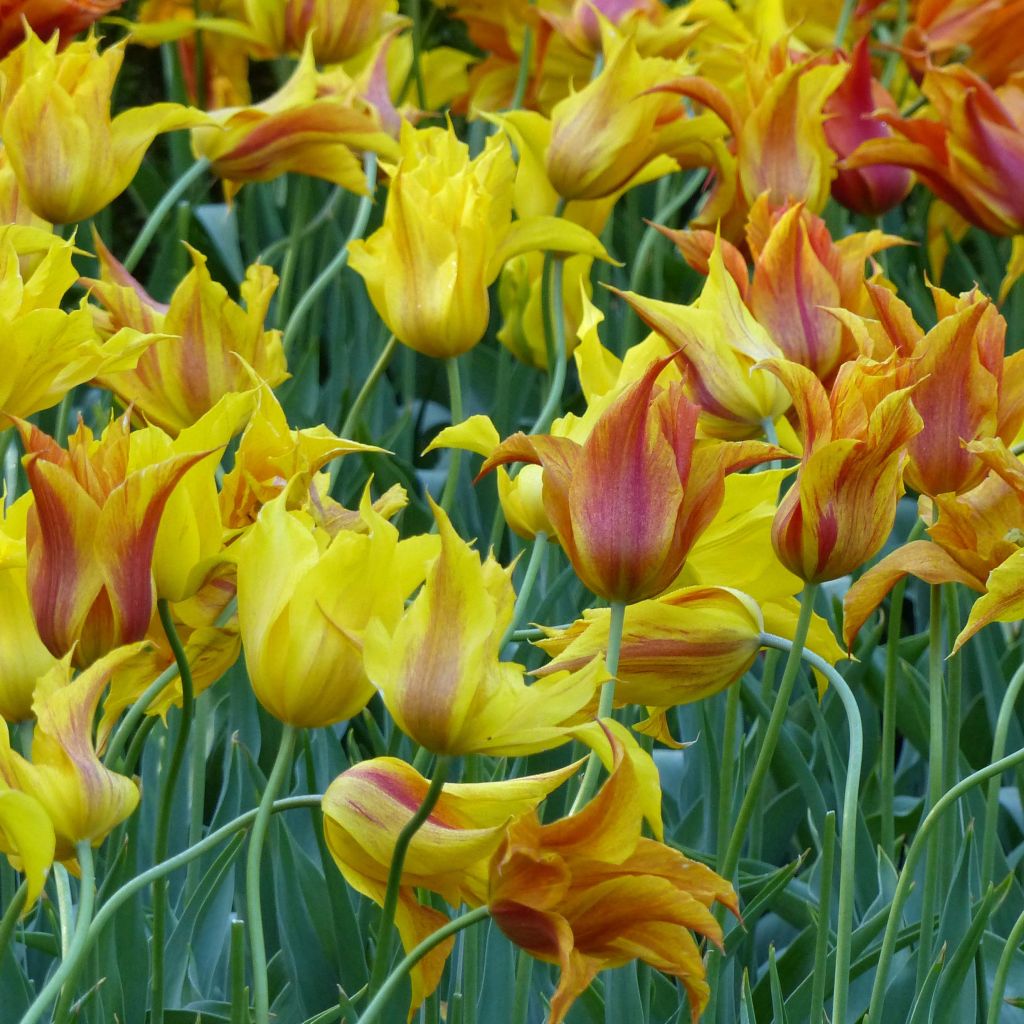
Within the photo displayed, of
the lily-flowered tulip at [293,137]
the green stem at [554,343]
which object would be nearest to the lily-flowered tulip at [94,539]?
the green stem at [554,343]

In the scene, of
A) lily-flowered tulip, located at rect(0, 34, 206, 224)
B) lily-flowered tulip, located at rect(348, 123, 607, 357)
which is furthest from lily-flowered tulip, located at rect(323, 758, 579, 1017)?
lily-flowered tulip, located at rect(0, 34, 206, 224)

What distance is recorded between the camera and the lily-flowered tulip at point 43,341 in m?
0.77

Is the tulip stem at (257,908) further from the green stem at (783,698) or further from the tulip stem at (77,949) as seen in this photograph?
the green stem at (783,698)

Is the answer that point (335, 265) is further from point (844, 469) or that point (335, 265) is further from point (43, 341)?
point (844, 469)

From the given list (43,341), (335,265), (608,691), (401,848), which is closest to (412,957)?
(401,848)

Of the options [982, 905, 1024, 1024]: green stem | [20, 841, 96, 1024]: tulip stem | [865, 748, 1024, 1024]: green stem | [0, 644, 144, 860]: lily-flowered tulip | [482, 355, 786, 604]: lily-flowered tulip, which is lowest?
[982, 905, 1024, 1024]: green stem

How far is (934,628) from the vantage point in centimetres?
84

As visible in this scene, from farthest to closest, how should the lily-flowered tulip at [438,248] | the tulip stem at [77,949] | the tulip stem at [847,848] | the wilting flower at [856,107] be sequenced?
1. the wilting flower at [856,107]
2. the lily-flowered tulip at [438,248]
3. the tulip stem at [847,848]
4. the tulip stem at [77,949]

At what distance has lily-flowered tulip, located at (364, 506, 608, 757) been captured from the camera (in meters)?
0.58

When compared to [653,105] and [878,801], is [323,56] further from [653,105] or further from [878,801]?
[878,801]

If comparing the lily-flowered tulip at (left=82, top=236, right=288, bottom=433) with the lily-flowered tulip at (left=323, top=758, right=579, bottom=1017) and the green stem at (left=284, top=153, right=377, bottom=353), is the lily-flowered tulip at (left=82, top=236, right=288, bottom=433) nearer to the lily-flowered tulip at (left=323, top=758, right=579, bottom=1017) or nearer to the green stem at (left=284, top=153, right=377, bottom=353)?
the green stem at (left=284, top=153, right=377, bottom=353)

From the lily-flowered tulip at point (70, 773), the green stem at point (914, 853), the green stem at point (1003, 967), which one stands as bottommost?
the green stem at point (1003, 967)

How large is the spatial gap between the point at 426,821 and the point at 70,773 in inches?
4.9

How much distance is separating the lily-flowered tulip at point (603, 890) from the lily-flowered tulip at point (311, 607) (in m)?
0.11
